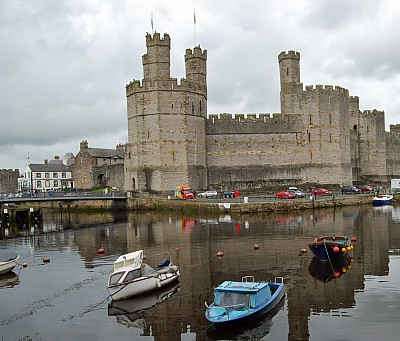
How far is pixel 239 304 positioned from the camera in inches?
491

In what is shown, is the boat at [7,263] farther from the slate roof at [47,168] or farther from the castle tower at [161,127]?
the slate roof at [47,168]

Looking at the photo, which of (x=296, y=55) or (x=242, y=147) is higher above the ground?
(x=296, y=55)

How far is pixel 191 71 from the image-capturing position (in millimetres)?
51938

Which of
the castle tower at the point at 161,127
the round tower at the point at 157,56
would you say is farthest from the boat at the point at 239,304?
the round tower at the point at 157,56

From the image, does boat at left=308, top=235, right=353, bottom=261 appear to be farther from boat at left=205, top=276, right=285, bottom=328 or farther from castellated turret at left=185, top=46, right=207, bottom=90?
castellated turret at left=185, top=46, right=207, bottom=90

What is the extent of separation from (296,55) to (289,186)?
550 inches

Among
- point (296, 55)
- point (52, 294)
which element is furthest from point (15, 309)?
point (296, 55)

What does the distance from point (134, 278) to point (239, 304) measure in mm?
4317

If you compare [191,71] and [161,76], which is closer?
[161,76]

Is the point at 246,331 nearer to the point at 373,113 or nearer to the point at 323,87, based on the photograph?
the point at 323,87

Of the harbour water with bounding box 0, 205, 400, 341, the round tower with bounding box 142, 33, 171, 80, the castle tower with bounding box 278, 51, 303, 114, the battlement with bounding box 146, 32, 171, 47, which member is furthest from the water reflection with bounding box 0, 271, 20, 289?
the castle tower with bounding box 278, 51, 303, 114

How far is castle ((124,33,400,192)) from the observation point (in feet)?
153

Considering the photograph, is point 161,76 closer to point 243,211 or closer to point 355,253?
point 243,211

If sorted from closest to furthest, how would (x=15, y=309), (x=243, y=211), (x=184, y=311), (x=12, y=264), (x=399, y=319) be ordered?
(x=399, y=319), (x=184, y=311), (x=15, y=309), (x=12, y=264), (x=243, y=211)
